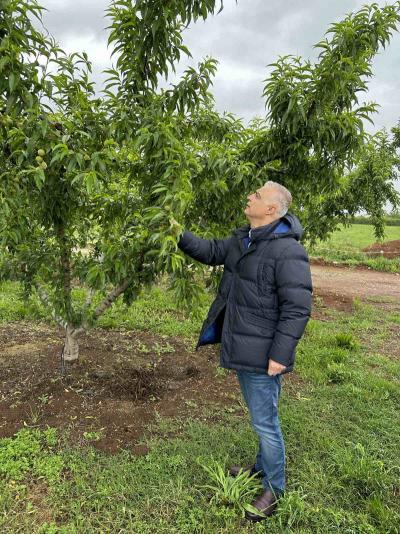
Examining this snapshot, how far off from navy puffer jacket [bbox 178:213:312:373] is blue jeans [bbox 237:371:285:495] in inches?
5.8

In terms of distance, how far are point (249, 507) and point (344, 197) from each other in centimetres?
602

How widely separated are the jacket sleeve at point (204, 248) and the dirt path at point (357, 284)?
7546 millimetres

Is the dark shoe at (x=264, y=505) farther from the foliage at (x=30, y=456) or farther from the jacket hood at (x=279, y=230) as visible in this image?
the jacket hood at (x=279, y=230)

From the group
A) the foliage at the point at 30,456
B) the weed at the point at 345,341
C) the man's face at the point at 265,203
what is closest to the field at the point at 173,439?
the foliage at the point at 30,456

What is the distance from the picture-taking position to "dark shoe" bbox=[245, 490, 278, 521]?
108 inches

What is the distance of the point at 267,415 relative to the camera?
Answer: 269cm

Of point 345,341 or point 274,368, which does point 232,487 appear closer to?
point 274,368

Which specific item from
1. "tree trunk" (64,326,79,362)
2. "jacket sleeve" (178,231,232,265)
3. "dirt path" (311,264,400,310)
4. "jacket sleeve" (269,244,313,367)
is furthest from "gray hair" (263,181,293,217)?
"dirt path" (311,264,400,310)

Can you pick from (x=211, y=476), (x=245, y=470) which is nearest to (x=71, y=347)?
(x=211, y=476)

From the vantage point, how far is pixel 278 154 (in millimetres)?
3256

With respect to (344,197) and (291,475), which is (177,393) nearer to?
(291,475)

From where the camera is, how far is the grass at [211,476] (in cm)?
271

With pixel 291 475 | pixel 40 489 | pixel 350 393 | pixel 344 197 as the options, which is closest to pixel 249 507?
pixel 291 475

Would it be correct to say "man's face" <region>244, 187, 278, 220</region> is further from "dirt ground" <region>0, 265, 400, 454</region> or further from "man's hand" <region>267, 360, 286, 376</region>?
"dirt ground" <region>0, 265, 400, 454</region>
